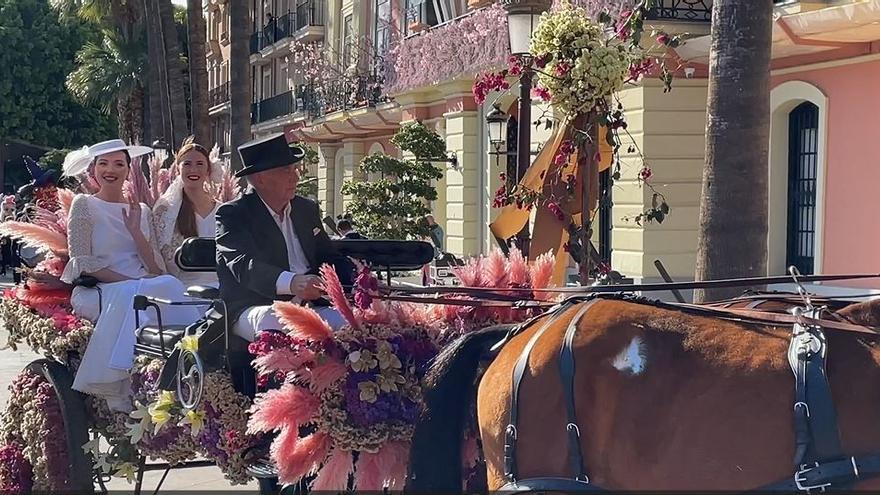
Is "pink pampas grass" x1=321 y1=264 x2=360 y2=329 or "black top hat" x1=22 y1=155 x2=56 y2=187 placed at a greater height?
"black top hat" x1=22 y1=155 x2=56 y2=187

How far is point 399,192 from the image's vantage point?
64.8 ft

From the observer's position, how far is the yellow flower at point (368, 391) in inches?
161

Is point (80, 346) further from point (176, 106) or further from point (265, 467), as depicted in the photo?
point (176, 106)

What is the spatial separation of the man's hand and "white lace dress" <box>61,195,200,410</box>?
65.6 inches

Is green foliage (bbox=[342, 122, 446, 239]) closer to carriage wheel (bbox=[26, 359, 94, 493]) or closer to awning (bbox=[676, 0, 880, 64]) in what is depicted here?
awning (bbox=[676, 0, 880, 64])

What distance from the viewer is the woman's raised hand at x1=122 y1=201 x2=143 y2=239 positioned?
22.0 feet

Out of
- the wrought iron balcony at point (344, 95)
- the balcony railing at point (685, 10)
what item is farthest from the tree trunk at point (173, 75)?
the balcony railing at point (685, 10)

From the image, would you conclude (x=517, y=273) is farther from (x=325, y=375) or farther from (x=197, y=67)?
(x=197, y=67)

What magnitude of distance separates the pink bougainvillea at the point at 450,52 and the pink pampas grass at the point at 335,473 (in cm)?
1285

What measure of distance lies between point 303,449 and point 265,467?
69cm

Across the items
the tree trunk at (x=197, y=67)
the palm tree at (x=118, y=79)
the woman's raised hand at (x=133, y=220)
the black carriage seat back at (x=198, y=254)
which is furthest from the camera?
the palm tree at (x=118, y=79)

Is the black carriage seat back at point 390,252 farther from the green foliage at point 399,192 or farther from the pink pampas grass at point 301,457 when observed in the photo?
the green foliage at point 399,192

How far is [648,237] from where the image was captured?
16219mm

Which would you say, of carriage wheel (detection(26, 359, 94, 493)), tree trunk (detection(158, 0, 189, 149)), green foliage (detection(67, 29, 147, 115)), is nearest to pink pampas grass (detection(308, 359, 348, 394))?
carriage wheel (detection(26, 359, 94, 493))
